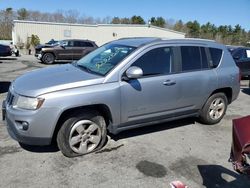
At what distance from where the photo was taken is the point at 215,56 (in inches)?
239

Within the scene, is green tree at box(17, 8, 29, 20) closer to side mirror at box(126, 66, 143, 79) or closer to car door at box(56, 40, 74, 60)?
car door at box(56, 40, 74, 60)

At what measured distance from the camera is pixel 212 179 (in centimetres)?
408

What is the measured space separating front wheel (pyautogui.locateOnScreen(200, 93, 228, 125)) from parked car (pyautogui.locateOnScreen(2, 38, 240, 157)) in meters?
0.03

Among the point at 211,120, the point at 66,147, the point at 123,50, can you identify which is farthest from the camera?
the point at 211,120

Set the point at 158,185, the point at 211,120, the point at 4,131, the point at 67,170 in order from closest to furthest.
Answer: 1. the point at 158,185
2. the point at 67,170
3. the point at 4,131
4. the point at 211,120

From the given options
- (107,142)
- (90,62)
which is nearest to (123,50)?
(90,62)

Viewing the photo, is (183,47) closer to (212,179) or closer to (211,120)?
(211,120)

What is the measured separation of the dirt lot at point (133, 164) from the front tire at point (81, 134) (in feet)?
0.44

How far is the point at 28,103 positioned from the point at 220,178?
288 centimetres

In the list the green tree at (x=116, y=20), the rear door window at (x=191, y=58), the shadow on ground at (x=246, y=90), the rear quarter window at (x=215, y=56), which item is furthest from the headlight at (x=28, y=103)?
the green tree at (x=116, y=20)

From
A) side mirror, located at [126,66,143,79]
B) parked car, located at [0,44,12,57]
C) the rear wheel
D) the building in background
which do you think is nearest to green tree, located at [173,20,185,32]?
the building in background

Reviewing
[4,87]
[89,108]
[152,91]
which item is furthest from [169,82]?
[4,87]

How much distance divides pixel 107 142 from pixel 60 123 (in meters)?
1.07

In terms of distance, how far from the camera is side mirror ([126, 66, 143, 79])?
179 inches
